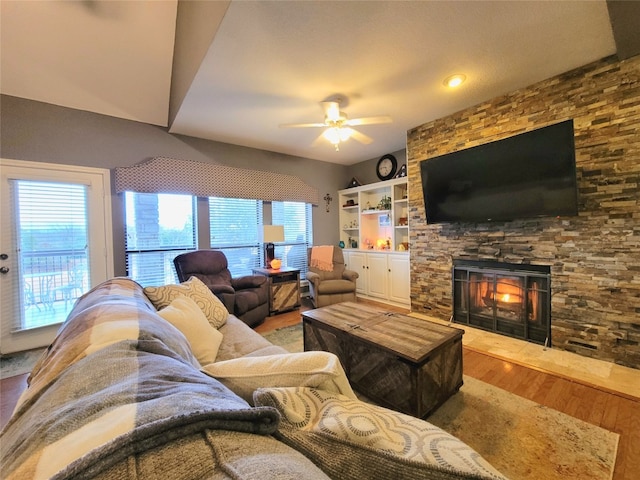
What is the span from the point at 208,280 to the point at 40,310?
5.58 ft

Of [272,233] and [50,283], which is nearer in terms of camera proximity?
[50,283]

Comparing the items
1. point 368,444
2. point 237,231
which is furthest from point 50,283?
point 368,444

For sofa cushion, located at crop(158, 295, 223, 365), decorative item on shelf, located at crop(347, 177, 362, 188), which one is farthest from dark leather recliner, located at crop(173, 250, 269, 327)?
decorative item on shelf, located at crop(347, 177, 362, 188)

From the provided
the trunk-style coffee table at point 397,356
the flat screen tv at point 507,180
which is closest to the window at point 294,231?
the flat screen tv at point 507,180

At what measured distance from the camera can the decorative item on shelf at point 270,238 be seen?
161 inches

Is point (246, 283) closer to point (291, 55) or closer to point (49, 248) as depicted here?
point (49, 248)

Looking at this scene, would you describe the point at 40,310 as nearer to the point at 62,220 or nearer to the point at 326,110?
the point at 62,220

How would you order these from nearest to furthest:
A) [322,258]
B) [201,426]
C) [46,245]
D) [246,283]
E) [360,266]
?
[201,426], [46,245], [246,283], [322,258], [360,266]

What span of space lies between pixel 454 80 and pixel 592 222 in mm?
1784

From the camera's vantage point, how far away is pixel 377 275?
14.9ft

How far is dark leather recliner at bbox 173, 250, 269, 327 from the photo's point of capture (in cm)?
317

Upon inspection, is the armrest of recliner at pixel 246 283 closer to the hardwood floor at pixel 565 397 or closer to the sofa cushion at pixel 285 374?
the hardwood floor at pixel 565 397

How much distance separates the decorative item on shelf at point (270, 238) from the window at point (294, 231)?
0.40m

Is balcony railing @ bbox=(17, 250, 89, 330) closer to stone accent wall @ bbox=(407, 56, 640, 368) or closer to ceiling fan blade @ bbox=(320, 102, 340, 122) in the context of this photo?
ceiling fan blade @ bbox=(320, 102, 340, 122)
